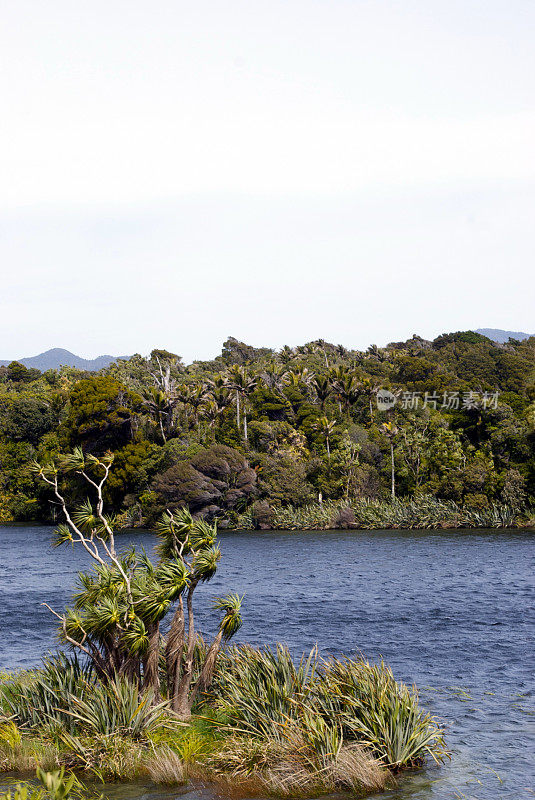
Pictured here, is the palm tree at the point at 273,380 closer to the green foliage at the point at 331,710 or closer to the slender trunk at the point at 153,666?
the slender trunk at the point at 153,666

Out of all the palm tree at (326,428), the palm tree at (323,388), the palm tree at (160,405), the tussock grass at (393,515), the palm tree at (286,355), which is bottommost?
the tussock grass at (393,515)

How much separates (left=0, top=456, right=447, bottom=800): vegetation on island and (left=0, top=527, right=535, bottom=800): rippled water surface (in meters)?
0.67

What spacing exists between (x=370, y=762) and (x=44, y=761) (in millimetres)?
5920

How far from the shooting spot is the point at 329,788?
13.1 metres

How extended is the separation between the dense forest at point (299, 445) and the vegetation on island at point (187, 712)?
184ft

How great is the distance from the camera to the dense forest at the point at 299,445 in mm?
71750

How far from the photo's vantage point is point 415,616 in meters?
32.0

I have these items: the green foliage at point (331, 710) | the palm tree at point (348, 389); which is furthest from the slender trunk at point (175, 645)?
the palm tree at point (348, 389)

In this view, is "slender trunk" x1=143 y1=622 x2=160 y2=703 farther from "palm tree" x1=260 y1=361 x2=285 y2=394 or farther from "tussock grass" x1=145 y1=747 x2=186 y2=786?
"palm tree" x1=260 y1=361 x2=285 y2=394

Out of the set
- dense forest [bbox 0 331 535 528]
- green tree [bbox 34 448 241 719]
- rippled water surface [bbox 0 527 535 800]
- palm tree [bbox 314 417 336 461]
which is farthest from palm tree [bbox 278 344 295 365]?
green tree [bbox 34 448 241 719]

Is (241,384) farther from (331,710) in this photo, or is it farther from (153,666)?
(331,710)

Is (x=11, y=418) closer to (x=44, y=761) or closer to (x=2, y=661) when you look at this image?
(x=2, y=661)

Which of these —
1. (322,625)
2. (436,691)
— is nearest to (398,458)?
(322,625)

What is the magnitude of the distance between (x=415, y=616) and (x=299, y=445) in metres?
50.7
